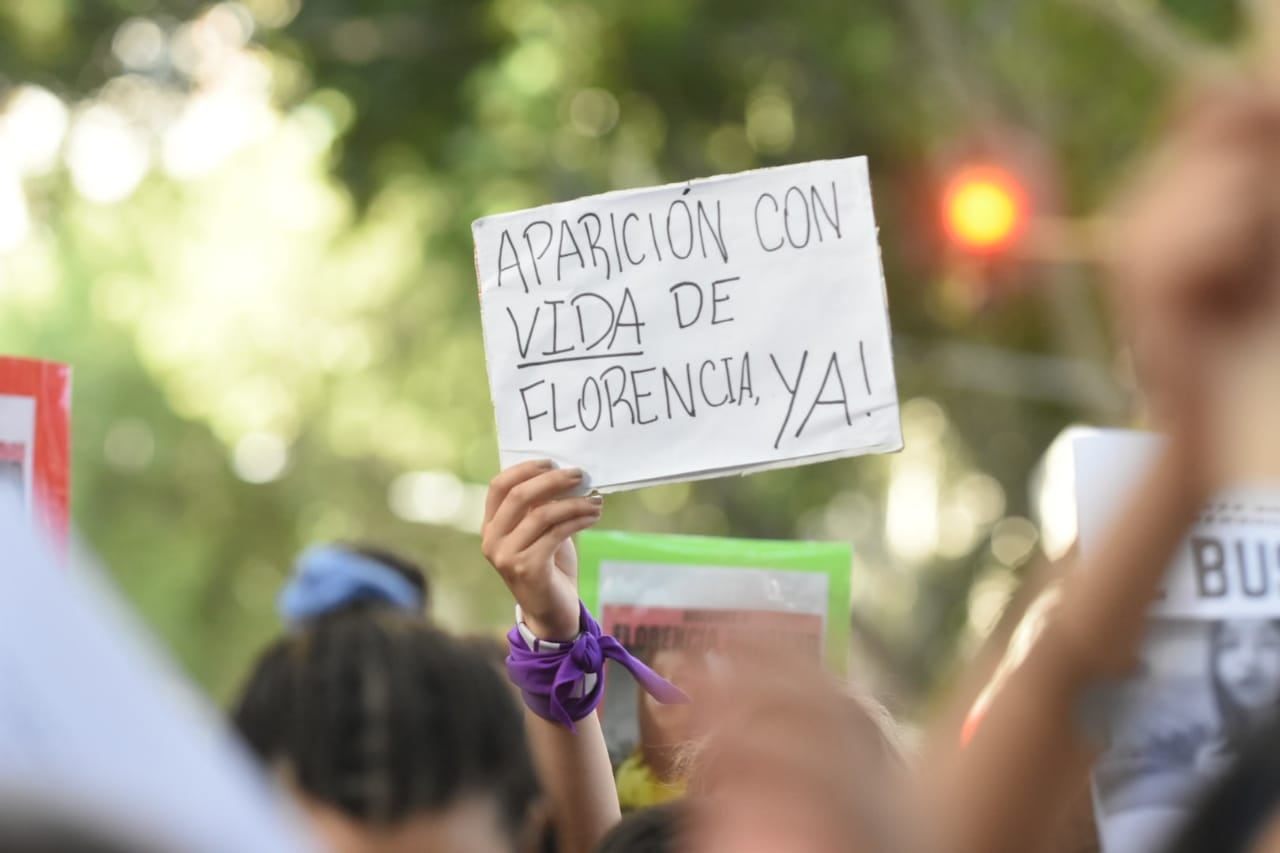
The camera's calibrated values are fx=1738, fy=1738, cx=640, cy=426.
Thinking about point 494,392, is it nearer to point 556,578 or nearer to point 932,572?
point 556,578

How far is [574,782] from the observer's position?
233 centimetres

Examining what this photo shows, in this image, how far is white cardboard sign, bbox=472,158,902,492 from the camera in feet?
8.10

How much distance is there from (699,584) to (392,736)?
1.36 meters

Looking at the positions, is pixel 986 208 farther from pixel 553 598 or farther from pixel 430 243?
pixel 553 598

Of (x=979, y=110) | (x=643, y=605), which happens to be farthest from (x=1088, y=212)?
(x=643, y=605)

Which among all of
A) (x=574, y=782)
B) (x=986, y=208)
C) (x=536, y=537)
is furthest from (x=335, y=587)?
(x=986, y=208)

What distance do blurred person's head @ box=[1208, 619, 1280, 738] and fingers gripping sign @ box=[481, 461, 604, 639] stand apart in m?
0.84

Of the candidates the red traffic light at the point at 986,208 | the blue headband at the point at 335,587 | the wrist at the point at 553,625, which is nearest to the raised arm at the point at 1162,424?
the blue headband at the point at 335,587

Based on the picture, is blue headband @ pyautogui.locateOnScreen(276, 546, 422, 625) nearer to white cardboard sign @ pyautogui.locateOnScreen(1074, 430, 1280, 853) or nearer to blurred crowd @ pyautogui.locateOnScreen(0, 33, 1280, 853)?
blurred crowd @ pyautogui.locateOnScreen(0, 33, 1280, 853)

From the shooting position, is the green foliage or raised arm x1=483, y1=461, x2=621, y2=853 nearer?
raised arm x1=483, y1=461, x2=621, y2=853

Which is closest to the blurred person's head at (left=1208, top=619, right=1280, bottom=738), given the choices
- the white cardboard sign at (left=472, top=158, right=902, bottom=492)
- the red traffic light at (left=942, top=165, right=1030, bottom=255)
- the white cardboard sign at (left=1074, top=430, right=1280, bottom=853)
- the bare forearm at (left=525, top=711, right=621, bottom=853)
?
the white cardboard sign at (left=1074, top=430, right=1280, bottom=853)

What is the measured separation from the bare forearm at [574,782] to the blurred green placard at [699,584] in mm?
511

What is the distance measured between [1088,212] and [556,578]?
31.0 feet

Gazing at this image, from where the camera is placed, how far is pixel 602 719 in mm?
2795
